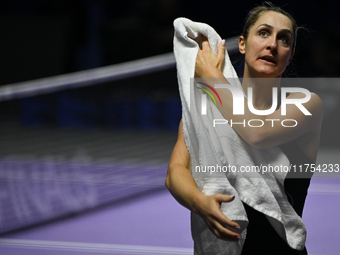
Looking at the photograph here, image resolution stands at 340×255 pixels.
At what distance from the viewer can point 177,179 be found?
1.27 meters

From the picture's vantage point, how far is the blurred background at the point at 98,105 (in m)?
4.44

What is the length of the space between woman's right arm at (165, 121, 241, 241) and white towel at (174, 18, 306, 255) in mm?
42

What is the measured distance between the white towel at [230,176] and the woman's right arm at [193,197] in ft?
0.14

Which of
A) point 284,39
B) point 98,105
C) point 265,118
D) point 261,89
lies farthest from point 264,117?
point 98,105

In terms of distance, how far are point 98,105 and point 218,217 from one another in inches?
189

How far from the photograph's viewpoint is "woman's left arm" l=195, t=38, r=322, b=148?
1199 mm

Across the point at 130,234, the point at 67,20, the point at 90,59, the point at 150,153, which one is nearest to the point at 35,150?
the point at 150,153

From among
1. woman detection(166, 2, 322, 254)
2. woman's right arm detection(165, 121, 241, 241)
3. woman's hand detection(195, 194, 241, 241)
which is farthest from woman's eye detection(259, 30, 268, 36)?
woman's hand detection(195, 194, 241, 241)

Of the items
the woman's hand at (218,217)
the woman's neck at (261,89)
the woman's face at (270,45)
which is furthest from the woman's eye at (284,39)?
the woman's hand at (218,217)

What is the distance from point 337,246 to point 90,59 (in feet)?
22.4

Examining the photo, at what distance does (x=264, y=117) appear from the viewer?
1.23 meters

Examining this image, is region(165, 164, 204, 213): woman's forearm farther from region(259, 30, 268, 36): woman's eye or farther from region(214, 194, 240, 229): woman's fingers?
region(259, 30, 268, 36): woman's eye

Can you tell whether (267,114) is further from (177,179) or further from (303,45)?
(303,45)

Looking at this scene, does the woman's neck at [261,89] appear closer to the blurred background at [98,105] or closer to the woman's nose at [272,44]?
the woman's nose at [272,44]
